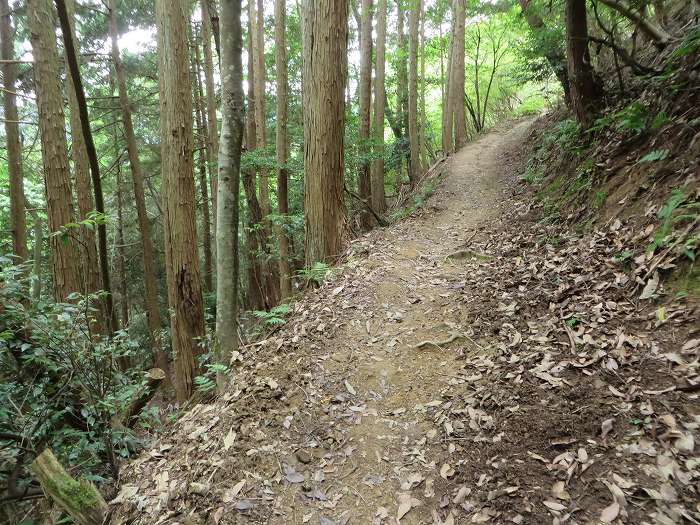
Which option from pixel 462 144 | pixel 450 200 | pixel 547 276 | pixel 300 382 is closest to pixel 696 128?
pixel 547 276

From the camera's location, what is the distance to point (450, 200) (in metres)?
9.97

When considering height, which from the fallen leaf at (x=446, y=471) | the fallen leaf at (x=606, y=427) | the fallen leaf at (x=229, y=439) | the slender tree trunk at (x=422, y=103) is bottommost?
the fallen leaf at (x=446, y=471)

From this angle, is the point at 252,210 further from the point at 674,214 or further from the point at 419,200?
the point at 674,214

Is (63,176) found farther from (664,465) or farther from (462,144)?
(462,144)

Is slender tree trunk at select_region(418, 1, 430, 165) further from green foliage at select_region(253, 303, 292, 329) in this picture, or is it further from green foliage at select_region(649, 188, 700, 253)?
green foliage at select_region(649, 188, 700, 253)

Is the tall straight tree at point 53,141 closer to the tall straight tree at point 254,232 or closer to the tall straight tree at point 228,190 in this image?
the tall straight tree at point 228,190

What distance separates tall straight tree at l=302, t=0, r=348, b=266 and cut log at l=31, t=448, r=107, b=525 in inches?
154

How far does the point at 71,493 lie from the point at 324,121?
5030mm

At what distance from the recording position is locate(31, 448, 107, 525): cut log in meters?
2.80

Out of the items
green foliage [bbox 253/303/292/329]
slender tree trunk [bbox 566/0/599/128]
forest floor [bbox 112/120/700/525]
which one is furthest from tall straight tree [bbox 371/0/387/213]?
forest floor [bbox 112/120/700/525]

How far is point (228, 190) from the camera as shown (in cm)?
480

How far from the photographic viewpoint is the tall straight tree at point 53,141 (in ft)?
18.8

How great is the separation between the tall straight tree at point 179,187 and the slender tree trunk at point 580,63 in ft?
17.8

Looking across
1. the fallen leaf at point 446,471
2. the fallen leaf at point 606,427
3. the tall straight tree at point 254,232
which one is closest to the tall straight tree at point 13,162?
the tall straight tree at point 254,232
